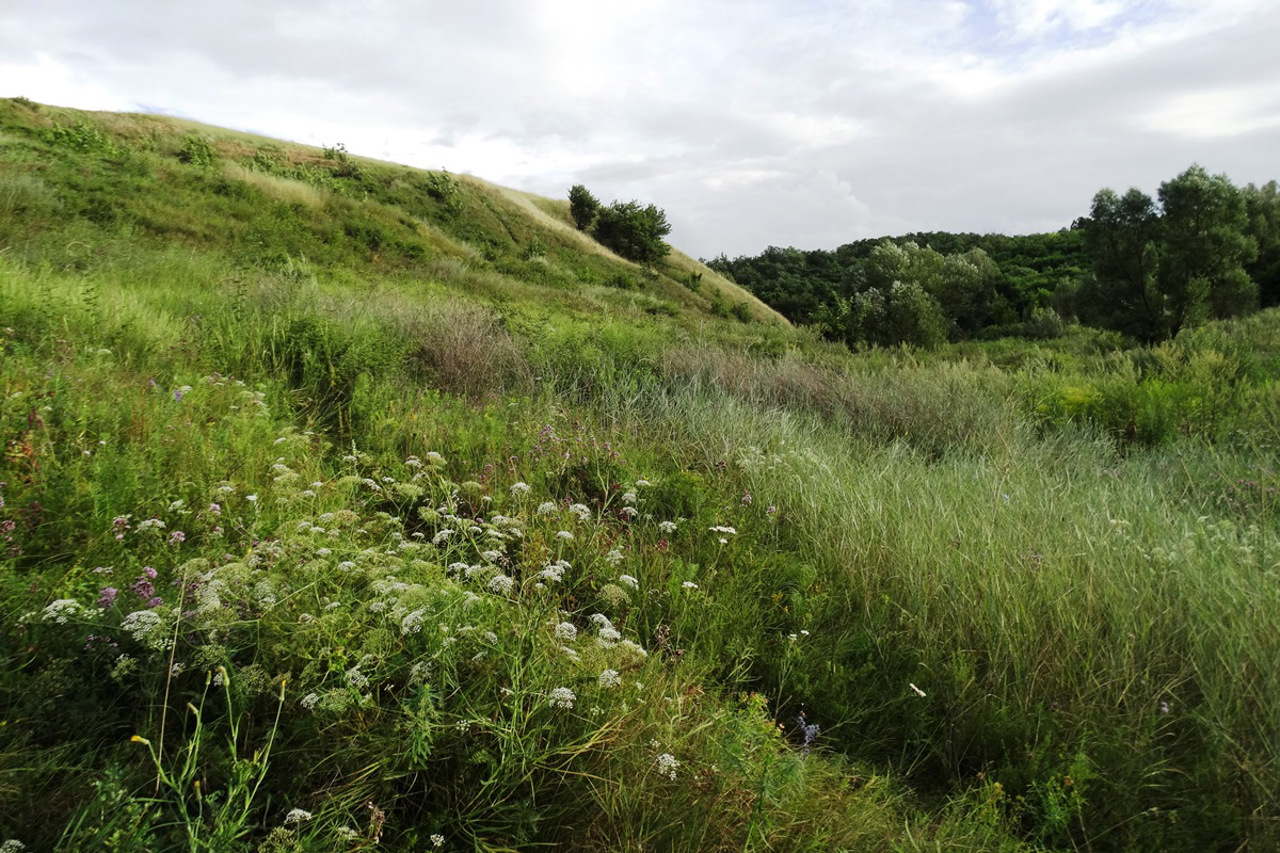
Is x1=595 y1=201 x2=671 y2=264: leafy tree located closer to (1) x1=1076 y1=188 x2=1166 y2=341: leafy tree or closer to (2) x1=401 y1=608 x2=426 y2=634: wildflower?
(1) x1=1076 y1=188 x2=1166 y2=341: leafy tree

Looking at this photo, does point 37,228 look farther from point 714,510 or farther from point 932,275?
point 932,275

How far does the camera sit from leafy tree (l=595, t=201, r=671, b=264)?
155 feet

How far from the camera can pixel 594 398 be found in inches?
251

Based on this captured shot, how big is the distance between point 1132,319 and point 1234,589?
32079 millimetres

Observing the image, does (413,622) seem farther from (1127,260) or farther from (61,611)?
(1127,260)

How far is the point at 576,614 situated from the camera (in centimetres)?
293

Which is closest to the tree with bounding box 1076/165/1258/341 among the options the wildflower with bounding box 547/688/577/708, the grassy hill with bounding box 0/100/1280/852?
the grassy hill with bounding box 0/100/1280/852

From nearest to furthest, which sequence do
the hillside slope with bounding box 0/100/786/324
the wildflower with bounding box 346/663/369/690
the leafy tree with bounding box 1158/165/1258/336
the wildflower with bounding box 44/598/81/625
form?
the wildflower with bounding box 346/663/369/690, the wildflower with bounding box 44/598/81/625, the hillside slope with bounding box 0/100/786/324, the leafy tree with bounding box 1158/165/1258/336

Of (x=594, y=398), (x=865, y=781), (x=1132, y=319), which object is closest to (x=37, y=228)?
(x=594, y=398)

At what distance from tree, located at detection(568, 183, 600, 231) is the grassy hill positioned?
149ft

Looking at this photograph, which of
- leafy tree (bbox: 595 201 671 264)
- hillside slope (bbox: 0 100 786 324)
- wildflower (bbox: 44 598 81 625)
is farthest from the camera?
leafy tree (bbox: 595 201 671 264)

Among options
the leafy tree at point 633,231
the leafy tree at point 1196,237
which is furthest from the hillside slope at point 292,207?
the leafy tree at point 1196,237

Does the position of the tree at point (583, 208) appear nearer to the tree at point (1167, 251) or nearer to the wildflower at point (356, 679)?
the tree at point (1167, 251)

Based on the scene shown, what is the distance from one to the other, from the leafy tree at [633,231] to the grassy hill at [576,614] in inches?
1673
